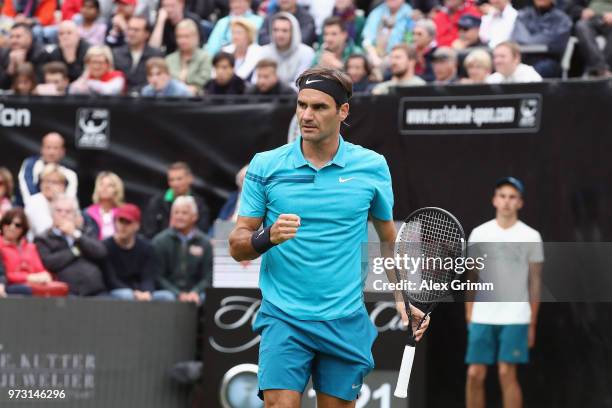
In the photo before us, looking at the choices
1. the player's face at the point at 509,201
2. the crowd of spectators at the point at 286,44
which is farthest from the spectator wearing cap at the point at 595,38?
the player's face at the point at 509,201

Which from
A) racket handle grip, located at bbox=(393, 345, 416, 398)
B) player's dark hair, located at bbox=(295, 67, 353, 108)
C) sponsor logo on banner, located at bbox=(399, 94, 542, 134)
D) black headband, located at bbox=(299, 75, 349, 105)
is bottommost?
racket handle grip, located at bbox=(393, 345, 416, 398)

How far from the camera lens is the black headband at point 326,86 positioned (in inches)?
233

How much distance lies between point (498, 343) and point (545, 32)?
141 inches

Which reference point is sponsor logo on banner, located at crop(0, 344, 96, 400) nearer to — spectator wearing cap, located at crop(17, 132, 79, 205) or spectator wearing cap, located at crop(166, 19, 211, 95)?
spectator wearing cap, located at crop(17, 132, 79, 205)

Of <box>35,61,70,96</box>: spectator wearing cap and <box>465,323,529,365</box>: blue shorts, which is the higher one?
<box>35,61,70,96</box>: spectator wearing cap

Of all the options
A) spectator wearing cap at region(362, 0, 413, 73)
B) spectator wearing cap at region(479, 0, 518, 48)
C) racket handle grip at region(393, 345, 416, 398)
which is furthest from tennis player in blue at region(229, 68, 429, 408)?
spectator wearing cap at region(362, 0, 413, 73)

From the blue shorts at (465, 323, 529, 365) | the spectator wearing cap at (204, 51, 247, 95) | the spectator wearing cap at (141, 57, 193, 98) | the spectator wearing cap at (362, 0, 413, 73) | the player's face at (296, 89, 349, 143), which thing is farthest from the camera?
the spectator wearing cap at (362, 0, 413, 73)

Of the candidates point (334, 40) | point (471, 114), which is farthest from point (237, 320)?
point (334, 40)

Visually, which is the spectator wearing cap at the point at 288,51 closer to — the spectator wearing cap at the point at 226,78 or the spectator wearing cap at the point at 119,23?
the spectator wearing cap at the point at 226,78

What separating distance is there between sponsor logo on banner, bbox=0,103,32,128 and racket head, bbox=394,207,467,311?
5.94 metres

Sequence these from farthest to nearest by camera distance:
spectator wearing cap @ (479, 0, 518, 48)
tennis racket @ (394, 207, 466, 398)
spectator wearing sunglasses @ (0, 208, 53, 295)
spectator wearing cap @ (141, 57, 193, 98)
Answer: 1. spectator wearing cap @ (479, 0, 518, 48)
2. spectator wearing cap @ (141, 57, 193, 98)
3. spectator wearing sunglasses @ (0, 208, 53, 295)
4. tennis racket @ (394, 207, 466, 398)

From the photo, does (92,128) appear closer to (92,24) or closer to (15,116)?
(15,116)

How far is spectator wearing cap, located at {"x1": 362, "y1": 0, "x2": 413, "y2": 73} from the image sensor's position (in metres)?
13.3

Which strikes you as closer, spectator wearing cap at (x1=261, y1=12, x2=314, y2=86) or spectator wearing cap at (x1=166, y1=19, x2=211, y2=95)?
spectator wearing cap at (x1=261, y1=12, x2=314, y2=86)
